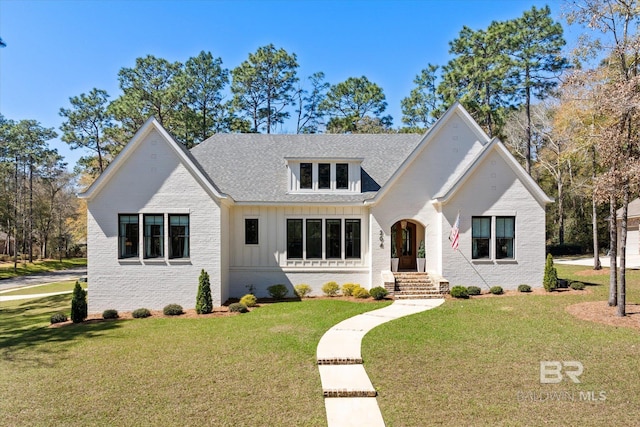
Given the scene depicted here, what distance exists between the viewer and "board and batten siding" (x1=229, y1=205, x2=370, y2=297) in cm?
1820

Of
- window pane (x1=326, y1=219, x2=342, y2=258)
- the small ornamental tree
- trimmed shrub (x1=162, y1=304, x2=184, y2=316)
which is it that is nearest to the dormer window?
window pane (x1=326, y1=219, x2=342, y2=258)

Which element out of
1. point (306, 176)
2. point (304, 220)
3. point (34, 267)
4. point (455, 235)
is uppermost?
point (306, 176)

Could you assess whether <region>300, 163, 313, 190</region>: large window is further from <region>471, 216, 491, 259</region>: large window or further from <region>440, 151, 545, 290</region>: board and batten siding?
<region>471, 216, 491, 259</region>: large window

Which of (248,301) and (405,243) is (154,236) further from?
(405,243)

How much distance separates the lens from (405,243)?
796 inches

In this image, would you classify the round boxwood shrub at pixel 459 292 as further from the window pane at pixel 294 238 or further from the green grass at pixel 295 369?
the window pane at pixel 294 238

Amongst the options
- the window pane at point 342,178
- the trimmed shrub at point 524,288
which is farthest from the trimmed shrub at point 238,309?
the trimmed shrub at point 524,288

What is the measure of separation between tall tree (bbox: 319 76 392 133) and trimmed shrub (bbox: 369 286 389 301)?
98.3 ft

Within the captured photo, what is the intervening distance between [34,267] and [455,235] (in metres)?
46.5

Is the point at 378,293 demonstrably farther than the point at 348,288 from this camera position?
No

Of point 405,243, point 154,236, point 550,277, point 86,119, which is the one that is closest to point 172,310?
point 154,236

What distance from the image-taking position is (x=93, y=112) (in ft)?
125

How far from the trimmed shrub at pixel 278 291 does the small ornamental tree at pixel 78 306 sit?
7501mm

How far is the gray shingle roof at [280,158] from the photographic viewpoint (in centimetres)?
1872
